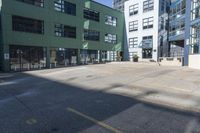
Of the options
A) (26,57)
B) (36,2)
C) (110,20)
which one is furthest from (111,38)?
(26,57)

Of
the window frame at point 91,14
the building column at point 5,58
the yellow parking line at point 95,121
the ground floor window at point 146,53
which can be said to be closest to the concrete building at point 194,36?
the ground floor window at point 146,53

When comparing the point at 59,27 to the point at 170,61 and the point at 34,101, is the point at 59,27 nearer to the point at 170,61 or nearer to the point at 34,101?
the point at 170,61

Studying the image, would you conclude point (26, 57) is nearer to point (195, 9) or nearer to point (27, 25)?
point (27, 25)

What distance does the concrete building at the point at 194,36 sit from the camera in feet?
63.5

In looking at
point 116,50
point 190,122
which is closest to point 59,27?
point 116,50

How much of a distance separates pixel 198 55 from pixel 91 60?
18559 mm

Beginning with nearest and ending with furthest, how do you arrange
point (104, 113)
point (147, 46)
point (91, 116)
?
point (91, 116), point (104, 113), point (147, 46)

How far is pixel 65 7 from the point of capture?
27.8 metres

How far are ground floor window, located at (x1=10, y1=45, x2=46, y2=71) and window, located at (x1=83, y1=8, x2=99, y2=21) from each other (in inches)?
430

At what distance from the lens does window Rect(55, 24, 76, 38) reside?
2667 cm

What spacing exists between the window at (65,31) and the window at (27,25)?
8.39ft

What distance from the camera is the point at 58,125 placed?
491 centimetres

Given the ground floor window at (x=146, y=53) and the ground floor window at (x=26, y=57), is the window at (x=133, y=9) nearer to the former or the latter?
the ground floor window at (x=146, y=53)

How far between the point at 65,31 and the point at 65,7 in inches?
151
